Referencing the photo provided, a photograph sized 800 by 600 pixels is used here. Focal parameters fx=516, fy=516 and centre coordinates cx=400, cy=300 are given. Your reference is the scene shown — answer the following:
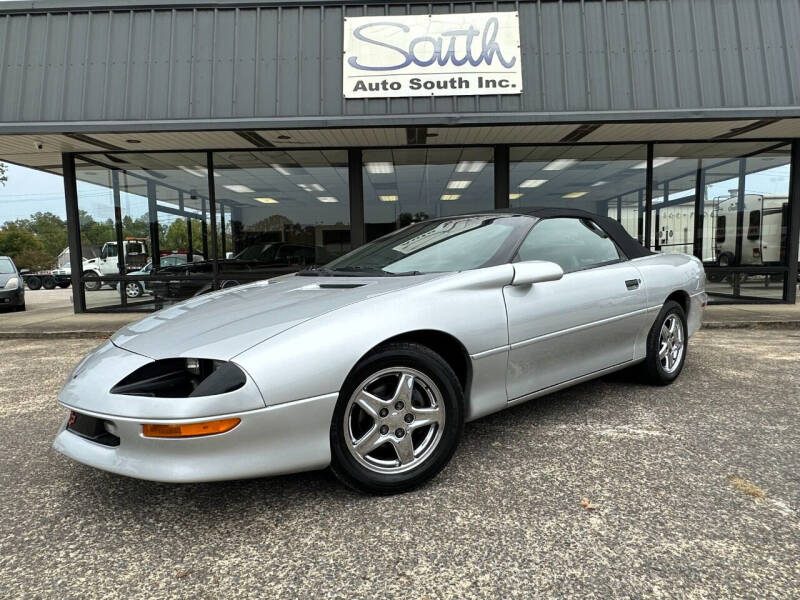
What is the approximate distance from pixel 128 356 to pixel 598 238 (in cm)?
308

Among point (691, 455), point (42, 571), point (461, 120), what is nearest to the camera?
point (42, 571)

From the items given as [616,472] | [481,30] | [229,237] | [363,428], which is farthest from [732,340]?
[229,237]

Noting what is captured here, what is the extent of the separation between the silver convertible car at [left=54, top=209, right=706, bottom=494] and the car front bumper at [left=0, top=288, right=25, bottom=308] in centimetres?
993

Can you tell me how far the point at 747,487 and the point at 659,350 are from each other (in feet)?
5.14

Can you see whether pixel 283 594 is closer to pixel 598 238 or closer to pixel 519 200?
pixel 598 238

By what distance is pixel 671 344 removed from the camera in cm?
401

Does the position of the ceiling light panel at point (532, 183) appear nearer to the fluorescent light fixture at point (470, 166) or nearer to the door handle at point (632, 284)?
the fluorescent light fixture at point (470, 166)

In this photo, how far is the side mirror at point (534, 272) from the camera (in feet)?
9.10

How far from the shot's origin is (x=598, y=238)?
3719mm

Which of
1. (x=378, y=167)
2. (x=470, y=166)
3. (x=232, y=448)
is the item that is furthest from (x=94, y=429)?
(x=470, y=166)

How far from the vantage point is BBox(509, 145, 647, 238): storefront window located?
29.2 ft

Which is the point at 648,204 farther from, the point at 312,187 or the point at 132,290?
the point at 132,290

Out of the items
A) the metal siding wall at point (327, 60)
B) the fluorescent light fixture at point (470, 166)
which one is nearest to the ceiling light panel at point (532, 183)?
the fluorescent light fixture at point (470, 166)

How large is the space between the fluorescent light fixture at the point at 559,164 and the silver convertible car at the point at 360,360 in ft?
20.3
